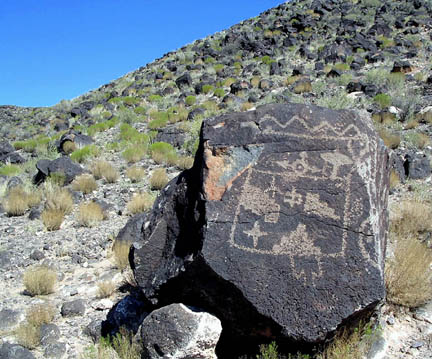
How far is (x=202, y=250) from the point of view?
355cm

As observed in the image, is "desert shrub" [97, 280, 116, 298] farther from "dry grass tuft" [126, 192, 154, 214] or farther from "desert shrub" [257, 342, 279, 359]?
"dry grass tuft" [126, 192, 154, 214]

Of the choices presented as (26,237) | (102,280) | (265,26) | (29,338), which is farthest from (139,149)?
(265,26)

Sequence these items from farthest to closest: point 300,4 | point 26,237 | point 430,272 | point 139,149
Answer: point 300,4, point 139,149, point 26,237, point 430,272

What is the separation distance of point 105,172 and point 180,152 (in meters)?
2.43

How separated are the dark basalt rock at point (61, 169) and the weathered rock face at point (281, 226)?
674 centimetres

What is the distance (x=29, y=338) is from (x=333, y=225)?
3.43m

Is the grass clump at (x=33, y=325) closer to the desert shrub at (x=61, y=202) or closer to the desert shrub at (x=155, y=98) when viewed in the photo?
the desert shrub at (x=61, y=202)

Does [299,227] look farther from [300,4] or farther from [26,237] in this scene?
[300,4]

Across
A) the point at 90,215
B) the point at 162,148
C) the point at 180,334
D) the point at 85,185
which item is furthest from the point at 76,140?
the point at 180,334

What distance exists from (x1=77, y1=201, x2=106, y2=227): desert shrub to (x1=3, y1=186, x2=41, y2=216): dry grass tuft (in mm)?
1604

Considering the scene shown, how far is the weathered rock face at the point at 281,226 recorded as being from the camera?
341 centimetres

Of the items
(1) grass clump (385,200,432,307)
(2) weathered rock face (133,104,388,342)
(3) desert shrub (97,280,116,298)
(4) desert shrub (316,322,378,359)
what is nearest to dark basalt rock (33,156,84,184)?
(3) desert shrub (97,280,116,298)

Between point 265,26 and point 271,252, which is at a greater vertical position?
point 265,26

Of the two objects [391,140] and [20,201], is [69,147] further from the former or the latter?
[391,140]
